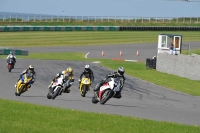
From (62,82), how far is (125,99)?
2.93 m

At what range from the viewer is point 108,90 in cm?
2097

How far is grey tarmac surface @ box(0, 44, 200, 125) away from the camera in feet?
62.8

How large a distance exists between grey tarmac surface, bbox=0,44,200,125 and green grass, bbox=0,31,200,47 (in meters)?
37.6

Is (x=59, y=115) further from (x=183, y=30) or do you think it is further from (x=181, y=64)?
(x=183, y=30)

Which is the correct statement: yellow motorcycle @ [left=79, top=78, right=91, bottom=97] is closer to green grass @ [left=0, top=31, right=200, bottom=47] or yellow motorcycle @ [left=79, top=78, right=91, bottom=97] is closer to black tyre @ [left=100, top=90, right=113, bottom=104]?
black tyre @ [left=100, top=90, right=113, bottom=104]

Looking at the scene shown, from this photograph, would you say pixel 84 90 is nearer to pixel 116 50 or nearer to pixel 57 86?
pixel 57 86

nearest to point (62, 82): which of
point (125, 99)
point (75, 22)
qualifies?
point (125, 99)

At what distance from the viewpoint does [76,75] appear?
111 feet

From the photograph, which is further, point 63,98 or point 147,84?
point 147,84

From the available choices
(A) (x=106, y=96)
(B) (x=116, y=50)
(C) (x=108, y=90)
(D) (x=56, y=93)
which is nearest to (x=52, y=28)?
(B) (x=116, y=50)

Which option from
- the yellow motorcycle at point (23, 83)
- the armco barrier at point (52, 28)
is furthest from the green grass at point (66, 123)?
the armco barrier at point (52, 28)

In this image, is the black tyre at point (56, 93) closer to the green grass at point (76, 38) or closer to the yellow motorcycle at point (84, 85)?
the yellow motorcycle at point (84, 85)

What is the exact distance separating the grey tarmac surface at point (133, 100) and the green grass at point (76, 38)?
123 ft

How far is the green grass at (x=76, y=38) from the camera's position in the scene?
71.3 metres
